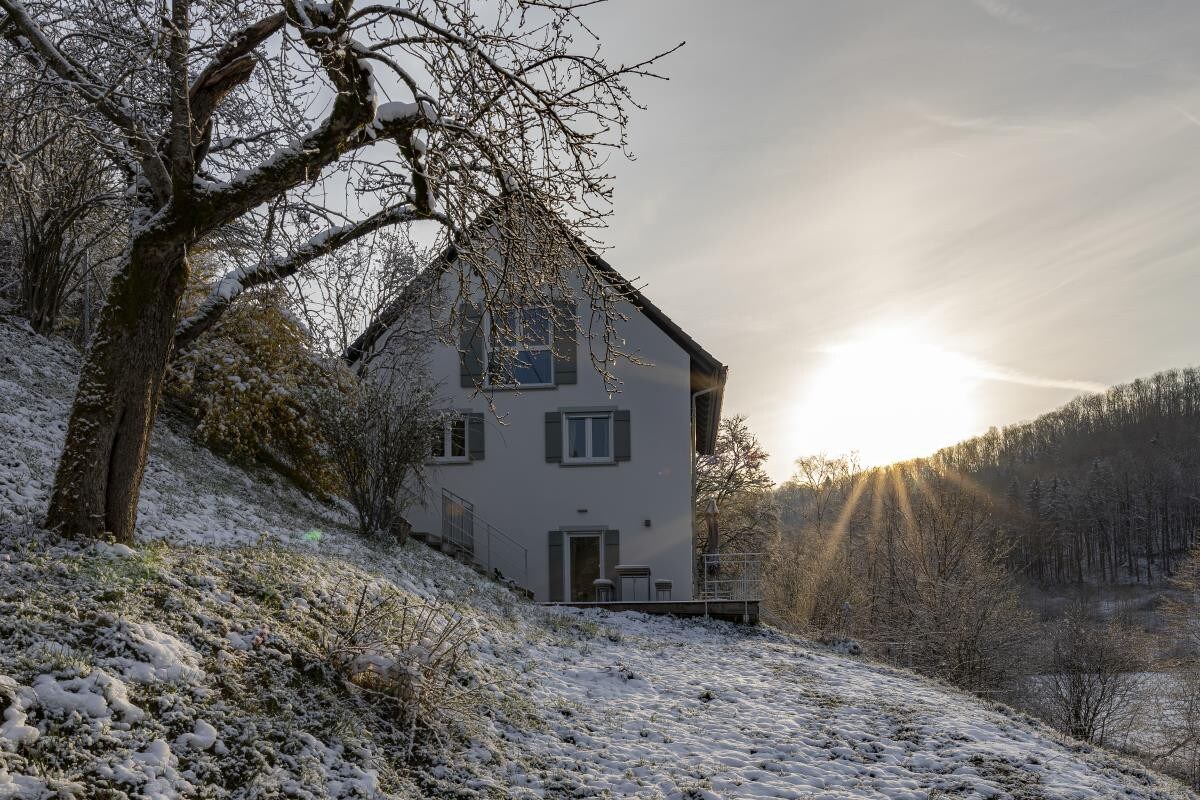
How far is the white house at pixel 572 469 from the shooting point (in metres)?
17.1

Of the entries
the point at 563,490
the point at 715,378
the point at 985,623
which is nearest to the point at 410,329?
the point at 563,490

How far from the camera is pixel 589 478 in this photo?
17297 millimetres

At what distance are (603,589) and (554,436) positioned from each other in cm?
347

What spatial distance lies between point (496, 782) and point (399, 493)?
8638mm

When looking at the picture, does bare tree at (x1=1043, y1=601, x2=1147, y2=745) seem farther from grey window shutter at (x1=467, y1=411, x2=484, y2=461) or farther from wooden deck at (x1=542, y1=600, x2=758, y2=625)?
grey window shutter at (x1=467, y1=411, x2=484, y2=461)

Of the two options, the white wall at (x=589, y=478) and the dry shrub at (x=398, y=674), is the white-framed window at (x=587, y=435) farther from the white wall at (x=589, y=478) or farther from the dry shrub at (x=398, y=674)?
the dry shrub at (x=398, y=674)

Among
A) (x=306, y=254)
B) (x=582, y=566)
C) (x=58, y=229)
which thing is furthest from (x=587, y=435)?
(x=306, y=254)

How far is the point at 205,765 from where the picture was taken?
3.65 meters

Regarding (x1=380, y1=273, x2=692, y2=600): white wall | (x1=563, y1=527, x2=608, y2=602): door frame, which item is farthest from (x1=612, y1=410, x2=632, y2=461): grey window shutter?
(x1=563, y1=527, x2=608, y2=602): door frame

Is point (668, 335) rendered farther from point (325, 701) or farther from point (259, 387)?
point (325, 701)

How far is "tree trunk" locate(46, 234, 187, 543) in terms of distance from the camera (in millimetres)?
5332

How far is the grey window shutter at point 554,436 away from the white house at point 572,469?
2 centimetres

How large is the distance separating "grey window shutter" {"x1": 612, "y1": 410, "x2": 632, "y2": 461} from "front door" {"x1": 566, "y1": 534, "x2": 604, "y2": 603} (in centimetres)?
185

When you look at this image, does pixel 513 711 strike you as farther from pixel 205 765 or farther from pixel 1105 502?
pixel 1105 502
